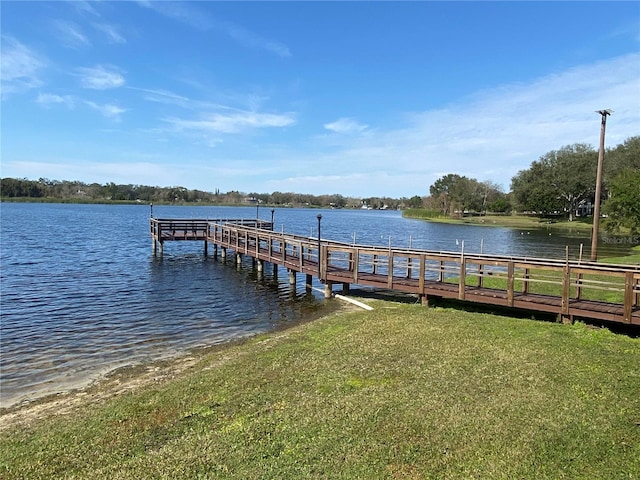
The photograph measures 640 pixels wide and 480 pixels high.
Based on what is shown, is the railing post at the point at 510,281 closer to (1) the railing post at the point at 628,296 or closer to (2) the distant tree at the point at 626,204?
(1) the railing post at the point at 628,296

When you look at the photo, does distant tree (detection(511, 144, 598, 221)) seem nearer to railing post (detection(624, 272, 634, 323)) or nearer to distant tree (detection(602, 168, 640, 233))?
distant tree (detection(602, 168, 640, 233))

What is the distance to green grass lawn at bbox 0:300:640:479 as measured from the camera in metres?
5.07

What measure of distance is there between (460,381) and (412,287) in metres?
7.89

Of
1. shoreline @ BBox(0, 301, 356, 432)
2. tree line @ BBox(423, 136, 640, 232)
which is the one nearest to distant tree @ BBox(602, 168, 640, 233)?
tree line @ BBox(423, 136, 640, 232)

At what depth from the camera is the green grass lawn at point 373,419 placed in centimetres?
507

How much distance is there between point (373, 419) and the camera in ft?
20.0

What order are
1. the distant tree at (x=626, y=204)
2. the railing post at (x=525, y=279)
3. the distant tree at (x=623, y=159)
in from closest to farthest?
the railing post at (x=525, y=279) → the distant tree at (x=626, y=204) → the distant tree at (x=623, y=159)

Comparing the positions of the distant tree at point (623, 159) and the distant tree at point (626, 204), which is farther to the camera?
the distant tree at point (623, 159)

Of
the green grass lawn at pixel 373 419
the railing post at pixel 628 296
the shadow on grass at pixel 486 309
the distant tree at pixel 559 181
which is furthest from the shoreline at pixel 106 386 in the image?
the distant tree at pixel 559 181

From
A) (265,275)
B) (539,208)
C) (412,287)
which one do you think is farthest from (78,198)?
(412,287)

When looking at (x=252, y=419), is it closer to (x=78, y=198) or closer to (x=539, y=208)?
(x=539, y=208)

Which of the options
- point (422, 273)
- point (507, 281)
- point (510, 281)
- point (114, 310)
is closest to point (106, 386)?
point (114, 310)

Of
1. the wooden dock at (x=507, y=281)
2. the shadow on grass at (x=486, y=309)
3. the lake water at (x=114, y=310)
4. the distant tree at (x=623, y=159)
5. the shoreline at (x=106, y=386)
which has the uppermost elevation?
the distant tree at (x=623, y=159)

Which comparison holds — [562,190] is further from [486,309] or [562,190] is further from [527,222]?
[486,309]
